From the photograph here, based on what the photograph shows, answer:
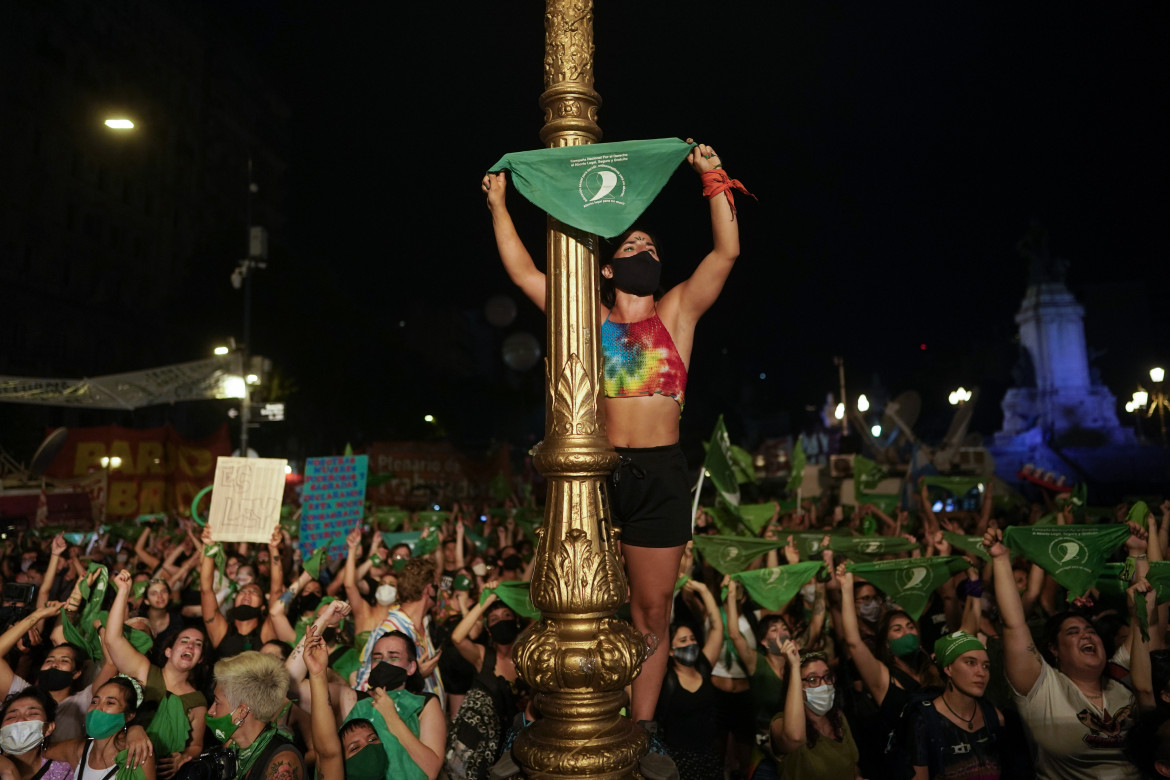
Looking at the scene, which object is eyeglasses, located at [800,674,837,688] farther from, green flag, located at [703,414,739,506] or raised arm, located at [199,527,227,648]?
raised arm, located at [199,527,227,648]

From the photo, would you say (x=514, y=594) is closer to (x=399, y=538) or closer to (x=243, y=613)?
(x=243, y=613)

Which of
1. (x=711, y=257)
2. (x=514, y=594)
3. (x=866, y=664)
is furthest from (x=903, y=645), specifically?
(x=711, y=257)

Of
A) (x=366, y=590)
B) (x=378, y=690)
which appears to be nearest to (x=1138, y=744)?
(x=378, y=690)

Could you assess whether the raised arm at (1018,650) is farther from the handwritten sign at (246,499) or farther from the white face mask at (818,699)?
the handwritten sign at (246,499)

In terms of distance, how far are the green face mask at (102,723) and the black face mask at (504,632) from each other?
2799 millimetres

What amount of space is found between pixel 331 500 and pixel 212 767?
6841 millimetres

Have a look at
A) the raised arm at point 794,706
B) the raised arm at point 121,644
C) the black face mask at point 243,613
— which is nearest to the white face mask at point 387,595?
the black face mask at point 243,613

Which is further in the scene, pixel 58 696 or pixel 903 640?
pixel 903 640

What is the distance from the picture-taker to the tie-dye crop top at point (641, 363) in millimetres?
→ 3355

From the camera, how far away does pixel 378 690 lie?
15.9 feet

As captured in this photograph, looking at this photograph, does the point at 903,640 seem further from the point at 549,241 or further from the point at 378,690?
the point at 549,241

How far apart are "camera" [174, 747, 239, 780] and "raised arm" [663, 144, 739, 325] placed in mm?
3207

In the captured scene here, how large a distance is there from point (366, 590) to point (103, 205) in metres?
39.5

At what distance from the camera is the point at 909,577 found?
7.18 meters
